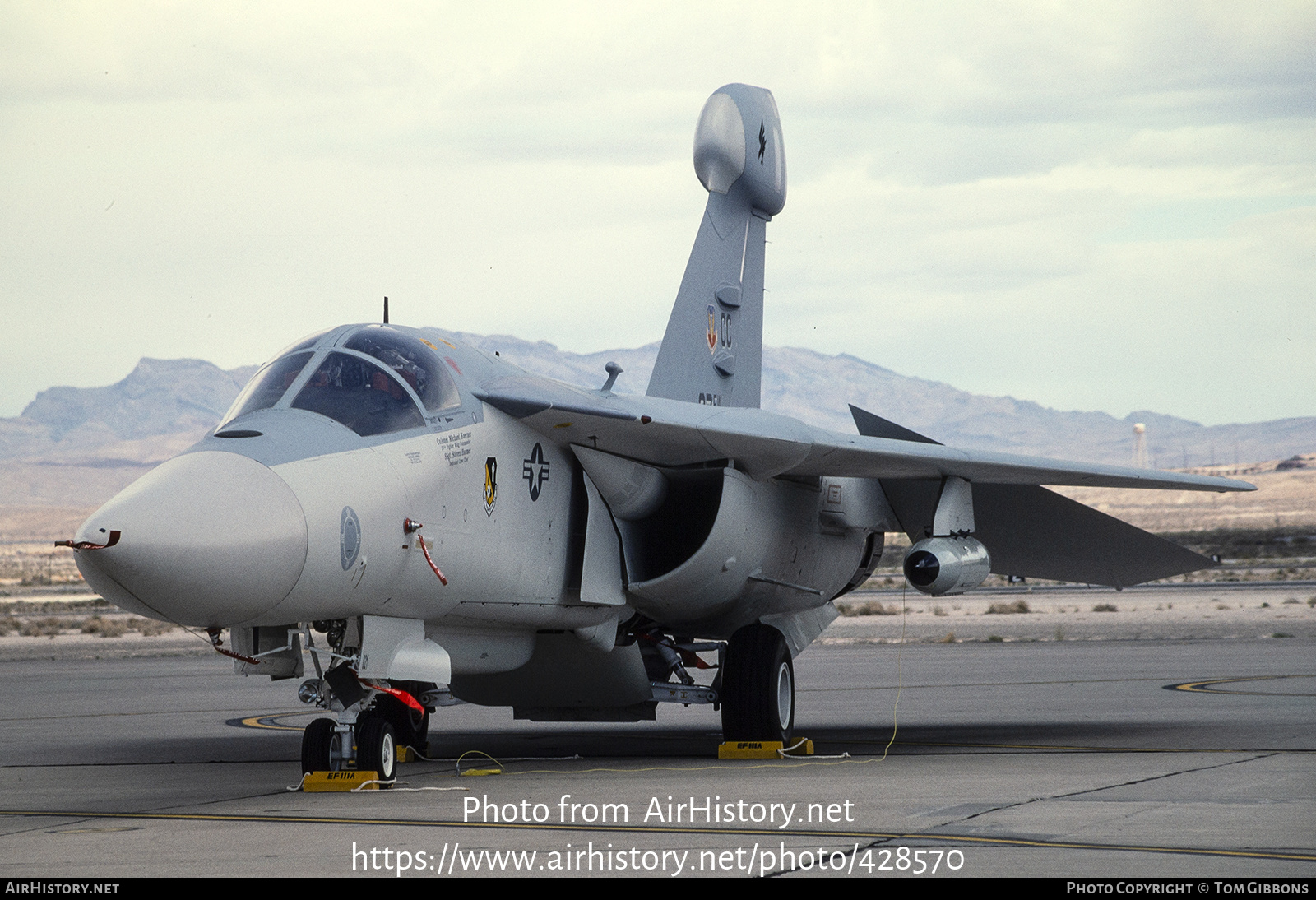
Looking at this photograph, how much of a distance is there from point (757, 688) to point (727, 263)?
491cm

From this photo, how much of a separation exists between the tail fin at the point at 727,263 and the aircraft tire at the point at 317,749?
5.86 m

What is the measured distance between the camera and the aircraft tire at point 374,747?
354 inches

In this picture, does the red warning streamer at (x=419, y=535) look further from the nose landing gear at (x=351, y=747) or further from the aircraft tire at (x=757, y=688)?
the aircraft tire at (x=757, y=688)

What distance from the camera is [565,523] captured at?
35.9ft

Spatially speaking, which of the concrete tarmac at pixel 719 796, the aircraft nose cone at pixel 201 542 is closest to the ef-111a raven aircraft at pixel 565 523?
the aircraft nose cone at pixel 201 542

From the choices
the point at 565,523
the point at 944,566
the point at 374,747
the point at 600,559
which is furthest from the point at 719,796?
the point at 944,566

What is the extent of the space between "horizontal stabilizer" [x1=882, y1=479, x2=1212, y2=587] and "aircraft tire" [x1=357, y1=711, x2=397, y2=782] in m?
7.03

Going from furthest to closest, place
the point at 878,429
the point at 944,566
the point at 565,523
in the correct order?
the point at 878,429
the point at 944,566
the point at 565,523

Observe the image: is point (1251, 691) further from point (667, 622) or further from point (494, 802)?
point (494, 802)

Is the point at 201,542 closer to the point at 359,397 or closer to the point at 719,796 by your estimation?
the point at 359,397

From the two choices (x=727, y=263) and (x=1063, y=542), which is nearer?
(x=727, y=263)

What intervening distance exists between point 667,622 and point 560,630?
1449 mm

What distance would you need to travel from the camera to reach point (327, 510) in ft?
26.8
